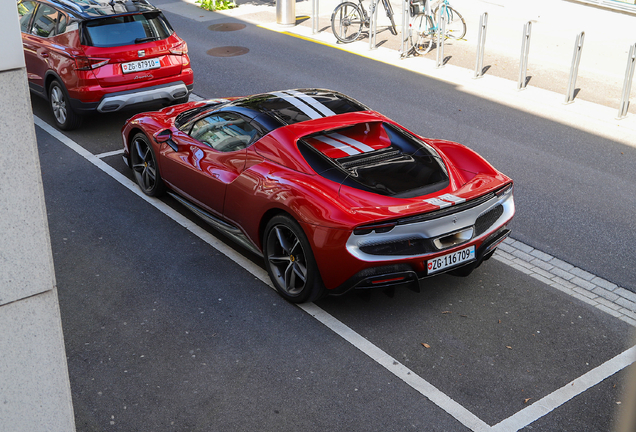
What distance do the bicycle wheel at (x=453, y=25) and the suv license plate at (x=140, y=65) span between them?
7.89 meters

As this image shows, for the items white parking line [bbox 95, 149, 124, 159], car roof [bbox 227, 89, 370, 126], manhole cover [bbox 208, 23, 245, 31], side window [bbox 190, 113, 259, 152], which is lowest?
white parking line [bbox 95, 149, 124, 159]

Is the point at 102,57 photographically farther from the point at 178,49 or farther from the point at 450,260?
the point at 450,260

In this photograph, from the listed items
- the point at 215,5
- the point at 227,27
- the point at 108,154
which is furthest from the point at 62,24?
the point at 215,5

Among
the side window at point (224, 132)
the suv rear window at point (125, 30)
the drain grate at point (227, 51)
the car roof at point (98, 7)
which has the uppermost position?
the car roof at point (98, 7)

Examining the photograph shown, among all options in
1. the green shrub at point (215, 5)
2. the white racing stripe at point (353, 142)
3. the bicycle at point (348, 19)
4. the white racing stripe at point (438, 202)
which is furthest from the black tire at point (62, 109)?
the green shrub at point (215, 5)

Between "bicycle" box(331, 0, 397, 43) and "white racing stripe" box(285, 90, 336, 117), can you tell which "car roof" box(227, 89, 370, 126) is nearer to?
"white racing stripe" box(285, 90, 336, 117)

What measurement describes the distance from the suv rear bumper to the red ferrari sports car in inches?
108

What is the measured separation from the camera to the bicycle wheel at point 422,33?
14609 millimetres

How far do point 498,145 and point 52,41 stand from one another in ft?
21.8

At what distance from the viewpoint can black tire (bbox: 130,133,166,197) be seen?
7438mm

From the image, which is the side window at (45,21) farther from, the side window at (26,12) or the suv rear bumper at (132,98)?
the suv rear bumper at (132,98)

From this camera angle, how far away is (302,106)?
6223 mm

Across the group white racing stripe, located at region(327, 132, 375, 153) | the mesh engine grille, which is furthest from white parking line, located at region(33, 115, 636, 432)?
white racing stripe, located at region(327, 132, 375, 153)

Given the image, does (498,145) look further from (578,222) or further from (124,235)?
(124,235)
